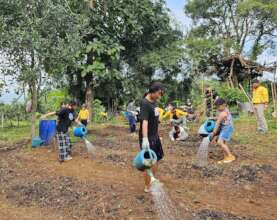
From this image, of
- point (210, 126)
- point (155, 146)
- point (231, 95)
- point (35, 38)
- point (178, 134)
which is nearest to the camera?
point (155, 146)

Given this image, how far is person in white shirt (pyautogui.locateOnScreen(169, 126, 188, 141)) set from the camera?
36.1ft

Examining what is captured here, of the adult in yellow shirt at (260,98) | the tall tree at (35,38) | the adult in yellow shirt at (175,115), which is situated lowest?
the adult in yellow shirt at (175,115)

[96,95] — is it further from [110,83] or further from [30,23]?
[30,23]

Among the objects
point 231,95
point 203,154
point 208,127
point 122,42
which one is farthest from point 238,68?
point 203,154

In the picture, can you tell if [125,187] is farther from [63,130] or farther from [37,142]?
[37,142]

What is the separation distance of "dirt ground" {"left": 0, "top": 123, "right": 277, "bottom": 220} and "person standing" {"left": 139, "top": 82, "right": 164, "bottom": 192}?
0.66 m

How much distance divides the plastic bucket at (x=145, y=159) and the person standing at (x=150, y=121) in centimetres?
8

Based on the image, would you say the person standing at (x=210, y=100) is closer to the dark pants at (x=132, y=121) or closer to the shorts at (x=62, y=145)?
the dark pants at (x=132, y=121)

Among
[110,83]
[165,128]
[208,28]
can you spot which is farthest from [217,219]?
[208,28]

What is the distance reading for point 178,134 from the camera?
11055mm

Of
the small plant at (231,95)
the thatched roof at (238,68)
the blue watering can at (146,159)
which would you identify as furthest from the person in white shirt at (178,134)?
the thatched roof at (238,68)

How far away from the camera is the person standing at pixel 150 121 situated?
201 inches

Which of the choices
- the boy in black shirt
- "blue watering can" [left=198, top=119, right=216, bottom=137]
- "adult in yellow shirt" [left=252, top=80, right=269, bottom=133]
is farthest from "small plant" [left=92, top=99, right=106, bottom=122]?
"blue watering can" [left=198, top=119, right=216, bottom=137]

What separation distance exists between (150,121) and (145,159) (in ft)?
1.87
